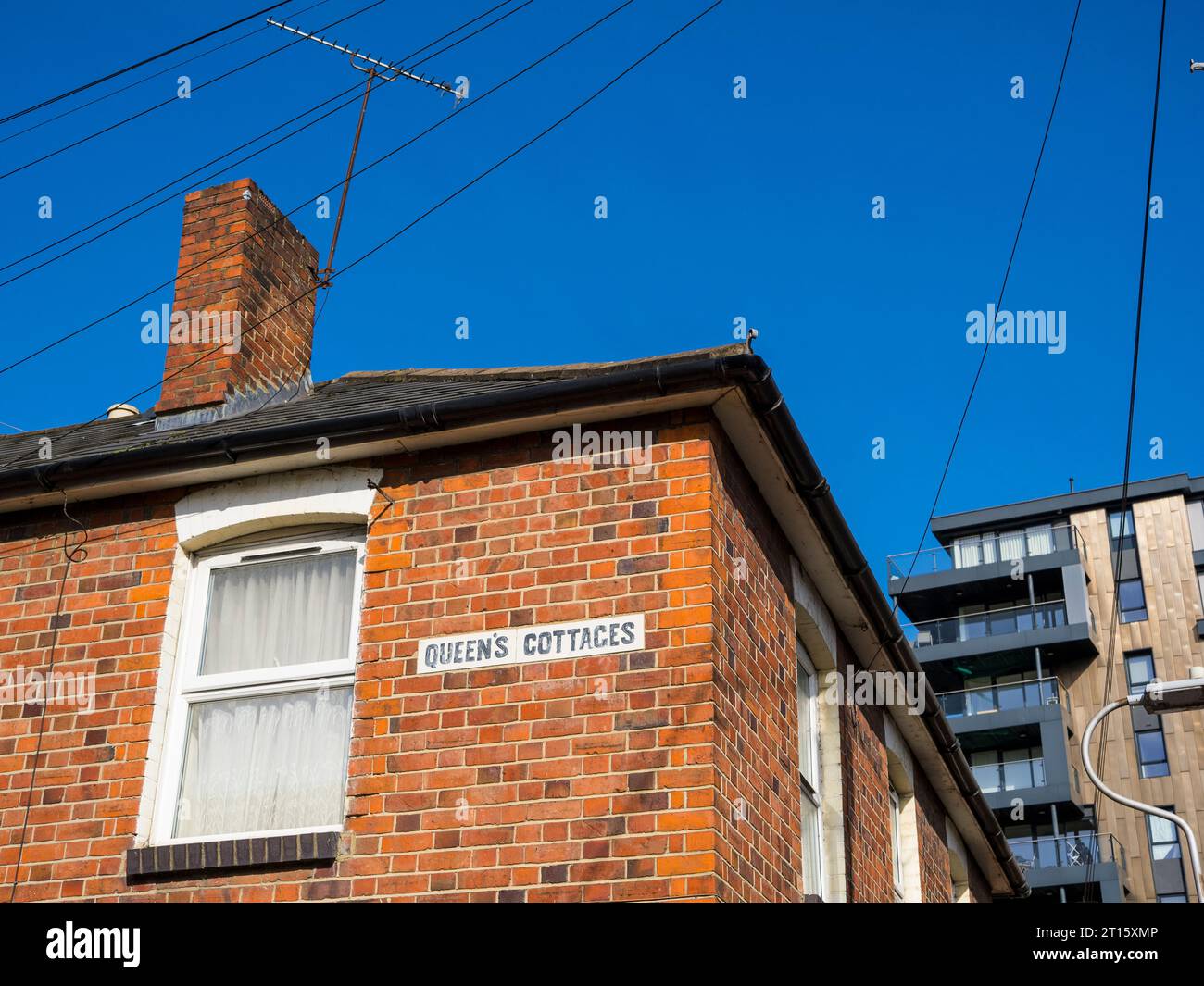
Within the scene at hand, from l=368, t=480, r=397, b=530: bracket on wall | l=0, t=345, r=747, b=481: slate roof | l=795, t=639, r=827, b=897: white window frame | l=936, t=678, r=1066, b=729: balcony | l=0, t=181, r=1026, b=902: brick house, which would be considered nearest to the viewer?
l=0, t=181, r=1026, b=902: brick house

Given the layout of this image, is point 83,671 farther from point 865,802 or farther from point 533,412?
point 865,802

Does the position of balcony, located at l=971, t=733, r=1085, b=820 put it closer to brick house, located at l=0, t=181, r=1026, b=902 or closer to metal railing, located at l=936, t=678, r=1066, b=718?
metal railing, located at l=936, t=678, r=1066, b=718

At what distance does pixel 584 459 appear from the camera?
321 inches

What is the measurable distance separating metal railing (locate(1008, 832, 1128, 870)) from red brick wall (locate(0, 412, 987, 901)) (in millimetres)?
44144

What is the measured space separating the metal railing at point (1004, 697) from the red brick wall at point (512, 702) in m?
47.7

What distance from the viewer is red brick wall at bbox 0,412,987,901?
7234 millimetres

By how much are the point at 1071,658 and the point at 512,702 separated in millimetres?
52175

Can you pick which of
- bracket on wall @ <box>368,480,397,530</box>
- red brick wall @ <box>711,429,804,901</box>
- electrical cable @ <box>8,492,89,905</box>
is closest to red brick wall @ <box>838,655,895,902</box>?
red brick wall @ <box>711,429,804,901</box>

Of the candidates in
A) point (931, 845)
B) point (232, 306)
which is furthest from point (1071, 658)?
point (232, 306)

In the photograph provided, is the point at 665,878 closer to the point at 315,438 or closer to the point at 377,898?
the point at 377,898

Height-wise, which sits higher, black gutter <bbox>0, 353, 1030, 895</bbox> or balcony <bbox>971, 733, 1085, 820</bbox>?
balcony <bbox>971, 733, 1085, 820</bbox>

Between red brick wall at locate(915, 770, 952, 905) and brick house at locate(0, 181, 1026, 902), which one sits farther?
red brick wall at locate(915, 770, 952, 905)

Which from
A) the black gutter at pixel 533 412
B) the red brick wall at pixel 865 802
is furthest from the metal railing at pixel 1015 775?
the black gutter at pixel 533 412

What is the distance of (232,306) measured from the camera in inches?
428
